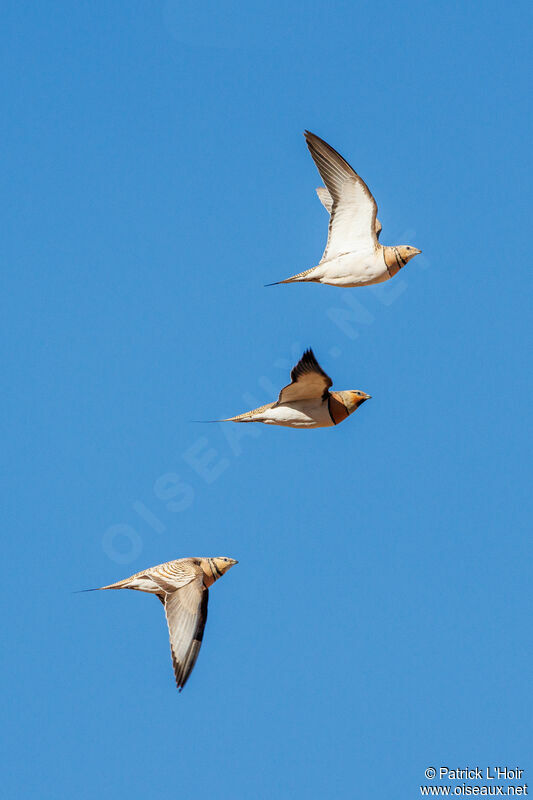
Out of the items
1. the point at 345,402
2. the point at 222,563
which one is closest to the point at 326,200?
the point at 345,402

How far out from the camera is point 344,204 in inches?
764

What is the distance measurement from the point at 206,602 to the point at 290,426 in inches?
133

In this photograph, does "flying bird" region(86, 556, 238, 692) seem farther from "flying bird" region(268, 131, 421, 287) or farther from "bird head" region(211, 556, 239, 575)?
"flying bird" region(268, 131, 421, 287)

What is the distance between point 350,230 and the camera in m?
19.6

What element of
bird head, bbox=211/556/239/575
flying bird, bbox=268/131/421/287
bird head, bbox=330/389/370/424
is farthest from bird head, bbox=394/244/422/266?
bird head, bbox=211/556/239/575

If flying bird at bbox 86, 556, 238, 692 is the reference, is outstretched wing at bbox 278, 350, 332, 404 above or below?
above

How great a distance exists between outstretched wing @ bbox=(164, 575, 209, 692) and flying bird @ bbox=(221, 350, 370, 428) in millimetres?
3024

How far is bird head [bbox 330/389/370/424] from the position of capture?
1847 centimetres

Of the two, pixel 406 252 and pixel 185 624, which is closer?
pixel 185 624

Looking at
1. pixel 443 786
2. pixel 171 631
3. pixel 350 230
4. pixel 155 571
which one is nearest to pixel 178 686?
Answer: pixel 171 631

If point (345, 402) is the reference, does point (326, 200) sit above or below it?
above

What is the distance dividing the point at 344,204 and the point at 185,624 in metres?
7.55

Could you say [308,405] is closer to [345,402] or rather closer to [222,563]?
[345,402]

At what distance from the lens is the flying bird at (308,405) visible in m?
17.5
